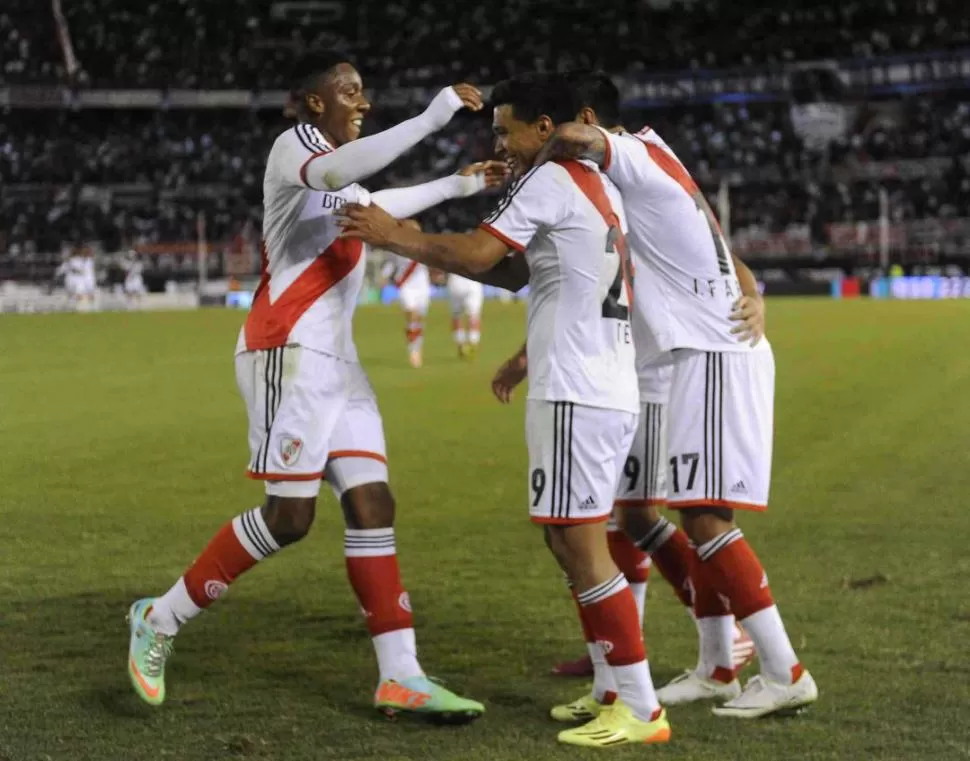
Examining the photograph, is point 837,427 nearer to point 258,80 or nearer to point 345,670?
point 345,670

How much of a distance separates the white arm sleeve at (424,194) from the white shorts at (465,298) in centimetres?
1627

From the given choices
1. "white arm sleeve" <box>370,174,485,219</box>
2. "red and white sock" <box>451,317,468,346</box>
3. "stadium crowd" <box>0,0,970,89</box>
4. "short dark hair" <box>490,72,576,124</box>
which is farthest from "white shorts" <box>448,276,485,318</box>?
"stadium crowd" <box>0,0,970,89</box>

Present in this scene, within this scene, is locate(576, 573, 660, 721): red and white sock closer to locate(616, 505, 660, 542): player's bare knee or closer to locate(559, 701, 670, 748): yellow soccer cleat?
locate(559, 701, 670, 748): yellow soccer cleat

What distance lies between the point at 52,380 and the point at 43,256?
31.3 m


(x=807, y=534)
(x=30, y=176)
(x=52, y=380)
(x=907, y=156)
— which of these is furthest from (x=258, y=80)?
(x=807, y=534)

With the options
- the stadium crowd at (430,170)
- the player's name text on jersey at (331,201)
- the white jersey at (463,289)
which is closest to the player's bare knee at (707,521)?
the player's name text on jersey at (331,201)

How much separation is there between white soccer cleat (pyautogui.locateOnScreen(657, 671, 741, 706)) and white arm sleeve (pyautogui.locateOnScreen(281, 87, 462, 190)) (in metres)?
2.17

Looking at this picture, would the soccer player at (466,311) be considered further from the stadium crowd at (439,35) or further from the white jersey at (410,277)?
the stadium crowd at (439,35)

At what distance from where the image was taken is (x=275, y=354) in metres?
5.30

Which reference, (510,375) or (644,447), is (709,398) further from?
(510,375)

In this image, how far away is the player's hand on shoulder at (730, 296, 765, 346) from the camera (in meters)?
5.15

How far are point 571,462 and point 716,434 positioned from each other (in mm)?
595

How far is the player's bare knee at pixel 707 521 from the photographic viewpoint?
16.7ft


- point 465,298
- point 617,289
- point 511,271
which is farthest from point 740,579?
point 465,298
